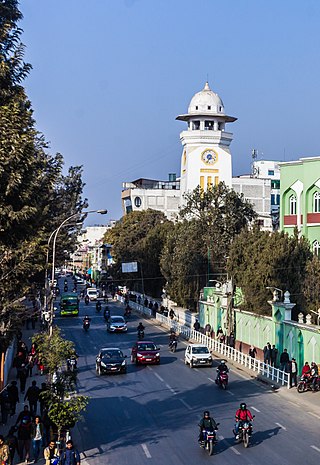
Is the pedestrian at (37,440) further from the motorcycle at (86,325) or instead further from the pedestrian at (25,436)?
the motorcycle at (86,325)

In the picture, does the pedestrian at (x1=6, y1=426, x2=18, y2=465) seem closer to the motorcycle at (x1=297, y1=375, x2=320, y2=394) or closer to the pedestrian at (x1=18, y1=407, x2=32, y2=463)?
the pedestrian at (x1=18, y1=407, x2=32, y2=463)

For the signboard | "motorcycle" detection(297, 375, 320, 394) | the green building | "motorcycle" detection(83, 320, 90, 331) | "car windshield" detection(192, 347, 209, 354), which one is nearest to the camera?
"motorcycle" detection(297, 375, 320, 394)

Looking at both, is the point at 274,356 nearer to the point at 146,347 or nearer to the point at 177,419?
the point at 146,347

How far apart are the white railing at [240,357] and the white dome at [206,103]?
4518 cm

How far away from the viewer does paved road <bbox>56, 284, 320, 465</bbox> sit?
18781 mm

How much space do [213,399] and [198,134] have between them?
6759 centimetres

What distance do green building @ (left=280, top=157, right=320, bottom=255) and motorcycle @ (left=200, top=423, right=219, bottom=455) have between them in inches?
1226

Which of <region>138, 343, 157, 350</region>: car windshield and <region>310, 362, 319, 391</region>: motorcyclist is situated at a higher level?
<region>138, 343, 157, 350</region>: car windshield

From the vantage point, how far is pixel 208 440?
61.9ft

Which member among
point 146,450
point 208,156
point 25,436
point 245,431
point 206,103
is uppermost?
point 206,103

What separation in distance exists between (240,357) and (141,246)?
43959mm

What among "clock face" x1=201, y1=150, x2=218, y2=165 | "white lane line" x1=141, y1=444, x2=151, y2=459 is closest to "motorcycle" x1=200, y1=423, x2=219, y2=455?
"white lane line" x1=141, y1=444, x2=151, y2=459

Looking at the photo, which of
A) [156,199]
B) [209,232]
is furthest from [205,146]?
[209,232]

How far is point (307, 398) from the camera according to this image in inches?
1072
